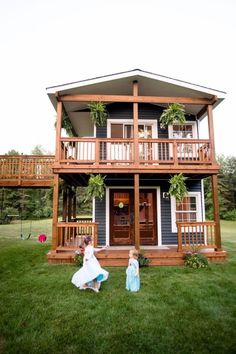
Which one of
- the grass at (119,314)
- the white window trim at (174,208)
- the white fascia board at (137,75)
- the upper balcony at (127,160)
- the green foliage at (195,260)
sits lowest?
the grass at (119,314)

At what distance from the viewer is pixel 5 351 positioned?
2.98m

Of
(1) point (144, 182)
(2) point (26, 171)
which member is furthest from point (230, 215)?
(2) point (26, 171)

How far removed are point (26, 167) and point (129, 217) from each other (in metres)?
5.68

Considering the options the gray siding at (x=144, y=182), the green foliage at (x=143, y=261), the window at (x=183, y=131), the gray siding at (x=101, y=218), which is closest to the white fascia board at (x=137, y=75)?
the gray siding at (x=144, y=182)

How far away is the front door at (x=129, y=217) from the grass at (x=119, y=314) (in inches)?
124

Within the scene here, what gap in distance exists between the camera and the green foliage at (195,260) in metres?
7.00

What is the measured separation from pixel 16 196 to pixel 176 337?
34.4m

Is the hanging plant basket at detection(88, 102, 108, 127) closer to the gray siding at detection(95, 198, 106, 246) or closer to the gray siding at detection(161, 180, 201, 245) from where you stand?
the gray siding at detection(95, 198, 106, 246)

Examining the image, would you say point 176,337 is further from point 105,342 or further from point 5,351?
point 5,351

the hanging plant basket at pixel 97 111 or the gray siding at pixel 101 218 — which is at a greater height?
the hanging plant basket at pixel 97 111

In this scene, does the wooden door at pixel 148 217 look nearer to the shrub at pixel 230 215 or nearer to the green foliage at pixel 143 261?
the green foliage at pixel 143 261

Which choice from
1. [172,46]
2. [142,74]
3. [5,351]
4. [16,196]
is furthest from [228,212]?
[172,46]

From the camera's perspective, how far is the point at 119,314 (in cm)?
401

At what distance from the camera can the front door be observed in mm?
9562
